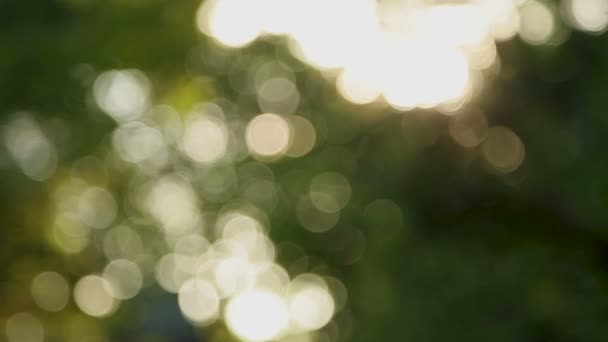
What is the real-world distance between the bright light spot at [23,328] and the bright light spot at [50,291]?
0.04 metres

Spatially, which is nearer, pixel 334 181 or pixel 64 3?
pixel 64 3

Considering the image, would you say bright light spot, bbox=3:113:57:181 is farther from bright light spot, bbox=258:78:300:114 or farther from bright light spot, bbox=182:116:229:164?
bright light spot, bbox=182:116:229:164

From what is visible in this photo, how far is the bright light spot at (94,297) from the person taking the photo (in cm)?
215

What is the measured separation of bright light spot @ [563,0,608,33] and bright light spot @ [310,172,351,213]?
46 cm

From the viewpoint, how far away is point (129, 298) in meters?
2.36

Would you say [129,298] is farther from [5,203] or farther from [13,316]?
[5,203]

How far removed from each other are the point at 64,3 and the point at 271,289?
1.12 meters

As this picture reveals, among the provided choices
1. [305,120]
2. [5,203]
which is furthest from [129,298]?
[5,203]

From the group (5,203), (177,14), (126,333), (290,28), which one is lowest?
(126,333)

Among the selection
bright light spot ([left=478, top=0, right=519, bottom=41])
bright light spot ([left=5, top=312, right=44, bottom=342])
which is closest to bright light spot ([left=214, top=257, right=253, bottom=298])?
bright light spot ([left=5, top=312, right=44, bottom=342])

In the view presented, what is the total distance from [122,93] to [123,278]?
2.33 ft

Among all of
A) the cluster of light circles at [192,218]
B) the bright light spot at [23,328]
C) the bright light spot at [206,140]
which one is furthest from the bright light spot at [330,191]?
the bright light spot at [206,140]

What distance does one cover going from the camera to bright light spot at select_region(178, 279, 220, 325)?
236 cm

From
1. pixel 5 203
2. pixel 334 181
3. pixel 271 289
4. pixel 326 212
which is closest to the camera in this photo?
pixel 5 203
